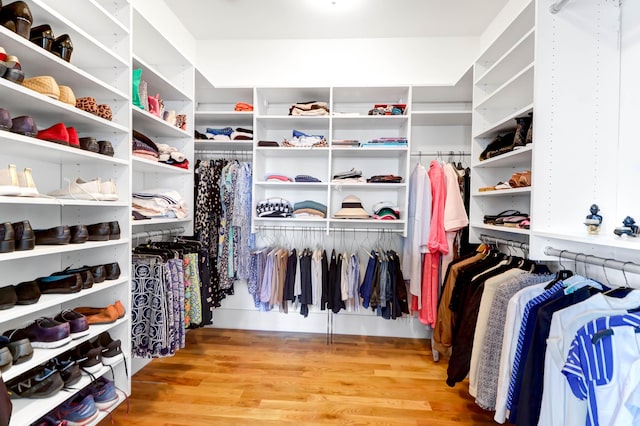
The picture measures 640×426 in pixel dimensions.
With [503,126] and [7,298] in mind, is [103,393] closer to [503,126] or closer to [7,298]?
[7,298]

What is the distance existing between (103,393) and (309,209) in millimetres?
1881

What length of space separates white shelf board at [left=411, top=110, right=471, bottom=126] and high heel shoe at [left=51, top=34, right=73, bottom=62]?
91.9 inches

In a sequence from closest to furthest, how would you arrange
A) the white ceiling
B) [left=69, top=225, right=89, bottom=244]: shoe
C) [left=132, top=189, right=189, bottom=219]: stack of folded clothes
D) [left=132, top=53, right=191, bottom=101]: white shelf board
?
[left=69, top=225, right=89, bottom=244]: shoe < [left=132, top=53, right=191, bottom=101]: white shelf board < [left=132, top=189, right=189, bottom=219]: stack of folded clothes < the white ceiling

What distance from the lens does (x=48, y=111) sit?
1432 millimetres

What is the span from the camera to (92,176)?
1737 millimetres

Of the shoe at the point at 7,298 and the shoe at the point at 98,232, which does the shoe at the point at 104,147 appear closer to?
the shoe at the point at 98,232

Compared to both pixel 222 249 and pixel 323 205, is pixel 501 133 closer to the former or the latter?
pixel 323 205

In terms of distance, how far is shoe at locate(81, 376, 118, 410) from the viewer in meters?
1.62

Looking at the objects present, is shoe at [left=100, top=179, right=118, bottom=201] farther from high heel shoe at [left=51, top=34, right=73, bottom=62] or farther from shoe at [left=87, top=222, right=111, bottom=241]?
high heel shoe at [left=51, top=34, right=73, bottom=62]

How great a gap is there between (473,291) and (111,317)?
2.04 m

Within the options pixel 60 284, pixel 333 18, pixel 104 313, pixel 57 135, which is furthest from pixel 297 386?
pixel 333 18

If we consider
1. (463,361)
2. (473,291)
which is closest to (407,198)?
(473,291)

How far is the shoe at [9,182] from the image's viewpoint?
113 centimetres

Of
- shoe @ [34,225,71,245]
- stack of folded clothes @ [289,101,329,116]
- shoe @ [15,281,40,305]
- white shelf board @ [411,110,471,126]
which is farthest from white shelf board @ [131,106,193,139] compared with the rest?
white shelf board @ [411,110,471,126]
